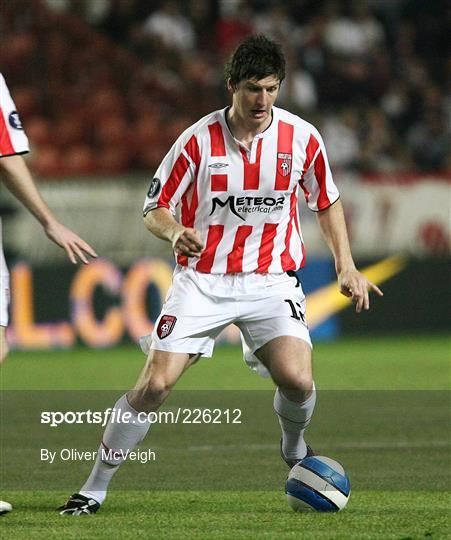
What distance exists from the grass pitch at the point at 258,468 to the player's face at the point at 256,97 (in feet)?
5.81

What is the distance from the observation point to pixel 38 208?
505cm

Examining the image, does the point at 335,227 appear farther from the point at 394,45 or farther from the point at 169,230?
the point at 394,45

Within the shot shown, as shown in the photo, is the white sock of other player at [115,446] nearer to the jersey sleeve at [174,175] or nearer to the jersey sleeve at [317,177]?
the jersey sleeve at [174,175]

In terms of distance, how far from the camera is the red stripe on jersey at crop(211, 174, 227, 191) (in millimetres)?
6089

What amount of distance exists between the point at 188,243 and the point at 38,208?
719mm

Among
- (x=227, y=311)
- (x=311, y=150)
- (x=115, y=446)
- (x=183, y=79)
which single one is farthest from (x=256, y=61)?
(x=183, y=79)

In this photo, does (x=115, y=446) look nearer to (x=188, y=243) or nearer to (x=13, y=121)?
(x=188, y=243)

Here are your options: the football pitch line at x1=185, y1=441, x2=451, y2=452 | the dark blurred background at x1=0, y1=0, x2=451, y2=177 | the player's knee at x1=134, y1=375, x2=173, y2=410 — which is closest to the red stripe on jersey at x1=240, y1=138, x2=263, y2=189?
the player's knee at x1=134, y1=375, x2=173, y2=410

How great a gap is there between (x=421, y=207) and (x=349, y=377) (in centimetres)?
463

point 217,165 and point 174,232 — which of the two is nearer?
point 174,232

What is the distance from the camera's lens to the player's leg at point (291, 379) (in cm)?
589

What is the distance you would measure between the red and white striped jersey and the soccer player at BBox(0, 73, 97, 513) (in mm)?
974

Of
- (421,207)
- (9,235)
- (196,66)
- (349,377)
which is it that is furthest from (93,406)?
(196,66)

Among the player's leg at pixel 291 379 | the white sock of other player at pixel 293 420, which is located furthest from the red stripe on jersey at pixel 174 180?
the white sock of other player at pixel 293 420
